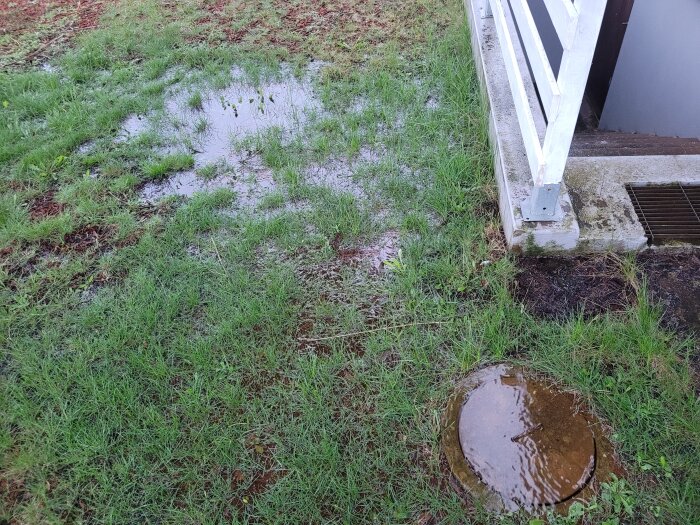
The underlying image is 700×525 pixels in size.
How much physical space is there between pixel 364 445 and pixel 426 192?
1.72m

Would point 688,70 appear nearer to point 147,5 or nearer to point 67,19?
point 147,5

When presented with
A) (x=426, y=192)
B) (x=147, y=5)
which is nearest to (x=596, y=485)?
(x=426, y=192)

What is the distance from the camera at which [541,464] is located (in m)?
2.05

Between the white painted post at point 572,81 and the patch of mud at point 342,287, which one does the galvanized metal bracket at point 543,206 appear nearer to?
the white painted post at point 572,81

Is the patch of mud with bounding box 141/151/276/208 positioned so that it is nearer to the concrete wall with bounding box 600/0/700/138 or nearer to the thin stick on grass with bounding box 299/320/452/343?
the thin stick on grass with bounding box 299/320/452/343

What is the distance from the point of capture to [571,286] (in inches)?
106

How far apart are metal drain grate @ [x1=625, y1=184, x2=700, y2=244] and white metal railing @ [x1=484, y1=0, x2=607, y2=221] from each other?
552mm

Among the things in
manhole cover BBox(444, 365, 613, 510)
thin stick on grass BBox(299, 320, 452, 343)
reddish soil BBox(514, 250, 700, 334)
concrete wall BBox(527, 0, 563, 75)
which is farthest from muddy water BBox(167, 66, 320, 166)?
concrete wall BBox(527, 0, 563, 75)

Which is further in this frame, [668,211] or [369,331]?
[668,211]

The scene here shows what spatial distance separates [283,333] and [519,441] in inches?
47.1

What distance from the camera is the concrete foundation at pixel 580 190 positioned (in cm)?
276

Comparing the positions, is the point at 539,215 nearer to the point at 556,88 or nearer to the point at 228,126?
the point at 556,88

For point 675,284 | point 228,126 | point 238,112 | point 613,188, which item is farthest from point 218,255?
point 675,284

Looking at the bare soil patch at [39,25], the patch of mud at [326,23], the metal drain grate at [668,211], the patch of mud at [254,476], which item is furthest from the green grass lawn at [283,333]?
the bare soil patch at [39,25]
